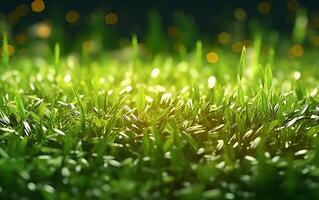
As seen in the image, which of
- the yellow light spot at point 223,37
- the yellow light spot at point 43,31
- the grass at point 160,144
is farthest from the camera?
the yellow light spot at point 223,37

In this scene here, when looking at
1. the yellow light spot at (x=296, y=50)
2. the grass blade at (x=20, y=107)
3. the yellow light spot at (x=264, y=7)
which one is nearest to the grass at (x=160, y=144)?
the grass blade at (x=20, y=107)

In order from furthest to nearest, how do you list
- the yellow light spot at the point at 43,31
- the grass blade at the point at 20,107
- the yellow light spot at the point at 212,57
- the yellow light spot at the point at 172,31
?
the yellow light spot at the point at 172,31, the yellow light spot at the point at 43,31, the yellow light spot at the point at 212,57, the grass blade at the point at 20,107

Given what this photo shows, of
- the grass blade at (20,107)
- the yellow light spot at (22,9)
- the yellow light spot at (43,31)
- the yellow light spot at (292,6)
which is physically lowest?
the grass blade at (20,107)

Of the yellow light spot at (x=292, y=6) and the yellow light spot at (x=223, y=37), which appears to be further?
the yellow light spot at (x=292, y=6)

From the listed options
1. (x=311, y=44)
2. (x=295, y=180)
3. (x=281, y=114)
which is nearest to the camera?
(x=295, y=180)

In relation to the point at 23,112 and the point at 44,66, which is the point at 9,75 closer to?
the point at 44,66

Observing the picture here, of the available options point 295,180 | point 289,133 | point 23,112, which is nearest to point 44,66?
point 23,112

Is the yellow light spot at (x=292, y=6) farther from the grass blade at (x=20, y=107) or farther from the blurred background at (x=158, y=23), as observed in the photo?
the grass blade at (x=20, y=107)
